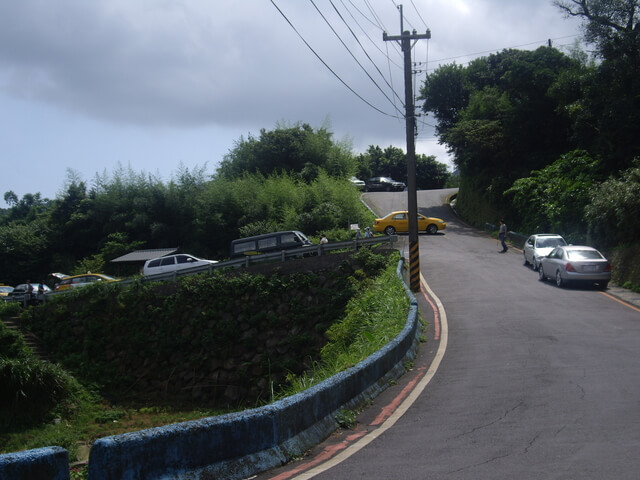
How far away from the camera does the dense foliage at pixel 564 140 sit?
99.1ft

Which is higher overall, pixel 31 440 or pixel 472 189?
pixel 472 189

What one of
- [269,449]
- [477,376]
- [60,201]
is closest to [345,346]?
[477,376]

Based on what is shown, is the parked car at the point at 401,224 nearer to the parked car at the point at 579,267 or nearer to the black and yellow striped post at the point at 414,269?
the black and yellow striped post at the point at 414,269

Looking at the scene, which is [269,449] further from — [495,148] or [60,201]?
[60,201]

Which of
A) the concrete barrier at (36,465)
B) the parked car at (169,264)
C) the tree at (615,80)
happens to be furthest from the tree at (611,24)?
the concrete barrier at (36,465)

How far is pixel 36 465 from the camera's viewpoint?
13.9ft

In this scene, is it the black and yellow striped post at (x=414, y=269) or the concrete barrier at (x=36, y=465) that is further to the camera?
the black and yellow striped post at (x=414, y=269)

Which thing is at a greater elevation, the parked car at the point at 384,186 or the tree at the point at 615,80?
the tree at the point at 615,80

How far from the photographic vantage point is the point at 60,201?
56625mm

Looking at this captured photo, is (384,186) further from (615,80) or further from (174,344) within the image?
(174,344)

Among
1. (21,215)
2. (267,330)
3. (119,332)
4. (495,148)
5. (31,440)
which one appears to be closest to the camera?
(31,440)

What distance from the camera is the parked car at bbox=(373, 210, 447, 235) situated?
133 feet

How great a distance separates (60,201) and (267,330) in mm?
39390

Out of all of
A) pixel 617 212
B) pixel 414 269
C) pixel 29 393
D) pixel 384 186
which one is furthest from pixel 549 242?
pixel 384 186
